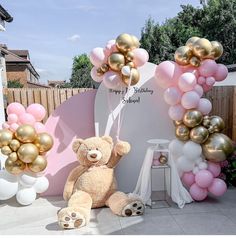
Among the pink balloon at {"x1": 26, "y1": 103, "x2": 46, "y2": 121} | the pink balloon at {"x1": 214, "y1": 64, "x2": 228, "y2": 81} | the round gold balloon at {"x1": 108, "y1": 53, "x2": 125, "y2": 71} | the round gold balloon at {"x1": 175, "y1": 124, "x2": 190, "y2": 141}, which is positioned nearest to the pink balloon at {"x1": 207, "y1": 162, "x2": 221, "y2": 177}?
the round gold balloon at {"x1": 175, "y1": 124, "x2": 190, "y2": 141}

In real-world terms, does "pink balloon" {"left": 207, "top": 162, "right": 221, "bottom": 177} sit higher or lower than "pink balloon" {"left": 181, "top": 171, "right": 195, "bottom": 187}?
higher

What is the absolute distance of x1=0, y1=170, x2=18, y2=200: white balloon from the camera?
12.3 feet

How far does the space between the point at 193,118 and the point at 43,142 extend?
6.91ft

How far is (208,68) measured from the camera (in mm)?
3789

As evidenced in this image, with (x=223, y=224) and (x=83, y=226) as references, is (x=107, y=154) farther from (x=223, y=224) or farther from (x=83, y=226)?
(x=223, y=224)

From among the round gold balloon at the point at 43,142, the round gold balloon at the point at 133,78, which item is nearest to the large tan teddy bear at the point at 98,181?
the round gold balloon at the point at 43,142

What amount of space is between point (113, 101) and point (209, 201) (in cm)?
206

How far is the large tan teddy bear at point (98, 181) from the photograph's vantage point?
3490mm

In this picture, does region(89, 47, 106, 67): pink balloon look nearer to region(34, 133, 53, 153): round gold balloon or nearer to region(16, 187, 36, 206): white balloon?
region(34, 133, 53, 153): round gold balloon

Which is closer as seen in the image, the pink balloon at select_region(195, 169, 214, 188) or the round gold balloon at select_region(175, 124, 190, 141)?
the pink balloon at select_region(195, 169, 214, 188)

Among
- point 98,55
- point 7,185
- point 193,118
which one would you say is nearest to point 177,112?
point 193,118

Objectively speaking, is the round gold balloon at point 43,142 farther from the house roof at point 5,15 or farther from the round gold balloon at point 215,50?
the house roof at point 5,15

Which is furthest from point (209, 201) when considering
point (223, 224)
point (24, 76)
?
point (24, 76)

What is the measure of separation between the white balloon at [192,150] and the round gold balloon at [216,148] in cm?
11
